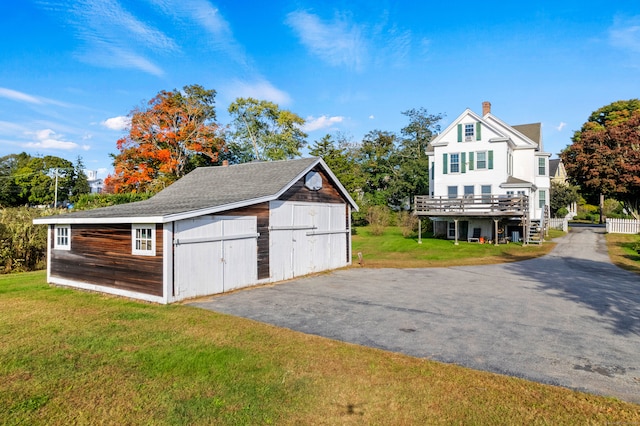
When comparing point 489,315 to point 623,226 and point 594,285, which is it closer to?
point 594,285

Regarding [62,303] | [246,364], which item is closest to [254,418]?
[246,364]

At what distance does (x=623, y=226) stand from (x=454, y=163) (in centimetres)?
1394

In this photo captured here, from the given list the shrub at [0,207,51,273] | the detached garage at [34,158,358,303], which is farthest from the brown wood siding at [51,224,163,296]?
the shrub at [0,207,51,273]

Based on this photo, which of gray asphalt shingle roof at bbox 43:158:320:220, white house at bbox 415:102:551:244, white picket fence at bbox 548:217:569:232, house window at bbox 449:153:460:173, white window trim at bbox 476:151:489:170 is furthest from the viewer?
white picket fence at bbox 548:217:569:232

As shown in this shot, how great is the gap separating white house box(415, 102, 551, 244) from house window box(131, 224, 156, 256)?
65.8 ft

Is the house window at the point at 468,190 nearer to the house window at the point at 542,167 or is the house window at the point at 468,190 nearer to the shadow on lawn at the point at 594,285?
the house window at the point at 542,167

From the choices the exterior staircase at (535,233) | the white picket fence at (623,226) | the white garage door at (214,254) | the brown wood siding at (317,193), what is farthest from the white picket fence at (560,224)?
the white garage door at (214,254)

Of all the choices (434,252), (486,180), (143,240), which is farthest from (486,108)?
(143,240)

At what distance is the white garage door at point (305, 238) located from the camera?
14.9m

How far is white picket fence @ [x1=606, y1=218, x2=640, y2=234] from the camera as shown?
2948 centimetres

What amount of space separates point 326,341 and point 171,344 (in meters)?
2.91

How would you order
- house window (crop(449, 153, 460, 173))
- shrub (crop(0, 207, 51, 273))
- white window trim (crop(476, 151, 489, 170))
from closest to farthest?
1. shrub (crop(0, 207, 51, 273))
2. white window trim (crop(476, 151, 489, 170))
3. house window (crop(449, 153, 460, 173))

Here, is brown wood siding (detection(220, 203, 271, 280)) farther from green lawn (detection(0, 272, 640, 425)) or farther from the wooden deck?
the wooden deck

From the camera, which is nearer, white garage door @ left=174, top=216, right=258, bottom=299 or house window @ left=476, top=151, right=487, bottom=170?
white garage door @ left=174, top=216, right=258, bottom=299
